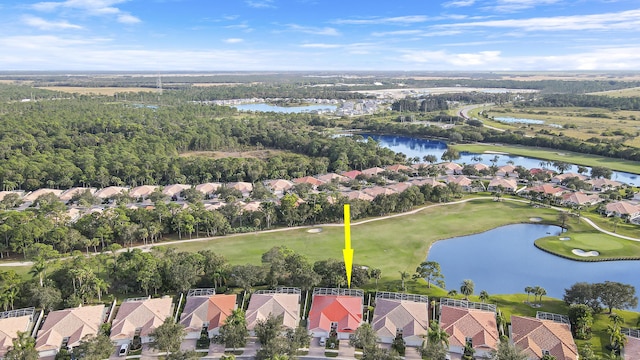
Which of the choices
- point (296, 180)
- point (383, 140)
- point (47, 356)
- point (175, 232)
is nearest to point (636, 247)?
point (296, 180)

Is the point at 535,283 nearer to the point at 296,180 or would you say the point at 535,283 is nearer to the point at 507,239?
the point at 507,239

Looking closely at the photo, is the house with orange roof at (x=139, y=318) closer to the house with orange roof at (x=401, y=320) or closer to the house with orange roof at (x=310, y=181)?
Result: the house with orange roof at (x=401, y=320)

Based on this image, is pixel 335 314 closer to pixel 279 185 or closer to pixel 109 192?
pixel 279 185

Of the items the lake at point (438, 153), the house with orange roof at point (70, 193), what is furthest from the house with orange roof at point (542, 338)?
the lake at point (438, 153)

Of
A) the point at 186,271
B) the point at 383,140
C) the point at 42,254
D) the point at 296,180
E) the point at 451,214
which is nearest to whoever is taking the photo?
the point at 186,271

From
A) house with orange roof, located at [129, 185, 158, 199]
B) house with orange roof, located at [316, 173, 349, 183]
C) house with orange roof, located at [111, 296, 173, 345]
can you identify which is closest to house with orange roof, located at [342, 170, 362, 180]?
house with orange roof, located at [316, 173, 349, 183]

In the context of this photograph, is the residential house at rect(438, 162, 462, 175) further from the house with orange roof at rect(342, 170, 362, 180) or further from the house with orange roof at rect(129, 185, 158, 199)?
the house with orange roof at rect(129, 185, 158, 199)
